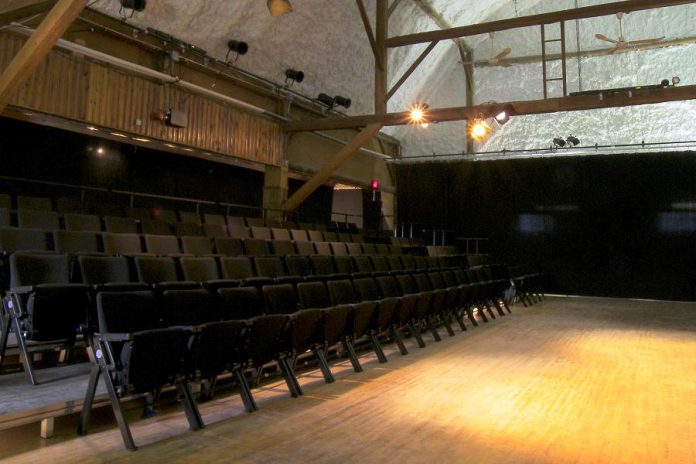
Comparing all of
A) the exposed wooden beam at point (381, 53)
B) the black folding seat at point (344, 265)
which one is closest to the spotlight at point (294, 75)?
the exposed wooden beam at point (381, 53)

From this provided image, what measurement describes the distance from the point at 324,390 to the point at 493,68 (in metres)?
10.4

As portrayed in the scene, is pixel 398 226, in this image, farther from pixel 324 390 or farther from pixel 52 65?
pixel 324 390

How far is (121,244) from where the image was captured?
4113 millimetres

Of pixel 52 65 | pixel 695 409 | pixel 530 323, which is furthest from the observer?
pixel 530 323

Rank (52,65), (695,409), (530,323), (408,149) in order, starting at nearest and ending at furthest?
(695,409) → (52,65) → (530,323) → (408,149)

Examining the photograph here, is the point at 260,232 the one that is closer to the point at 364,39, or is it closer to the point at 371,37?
the point at 371,37

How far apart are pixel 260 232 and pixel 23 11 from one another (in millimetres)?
3254

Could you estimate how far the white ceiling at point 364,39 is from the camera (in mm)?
6859

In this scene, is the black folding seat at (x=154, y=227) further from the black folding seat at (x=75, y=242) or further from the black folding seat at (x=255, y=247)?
the black folding seat at (x=75, y=242)

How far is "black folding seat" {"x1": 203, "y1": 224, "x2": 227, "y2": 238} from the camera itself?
5684mm

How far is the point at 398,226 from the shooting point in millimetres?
12383

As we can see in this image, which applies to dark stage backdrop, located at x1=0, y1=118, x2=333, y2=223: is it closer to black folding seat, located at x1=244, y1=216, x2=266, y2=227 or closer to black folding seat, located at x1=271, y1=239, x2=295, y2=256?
black folding seat, located at x1=244, y1=216, x2=266, y2=227

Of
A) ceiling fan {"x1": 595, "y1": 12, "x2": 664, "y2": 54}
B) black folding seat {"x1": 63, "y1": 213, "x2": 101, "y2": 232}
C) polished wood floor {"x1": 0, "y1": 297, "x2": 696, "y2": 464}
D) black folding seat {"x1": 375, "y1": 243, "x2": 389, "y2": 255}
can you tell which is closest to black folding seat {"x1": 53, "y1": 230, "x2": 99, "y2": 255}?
black folding seat {"x1": 63, "y1": 213, "x2": 101, "y2": 232}

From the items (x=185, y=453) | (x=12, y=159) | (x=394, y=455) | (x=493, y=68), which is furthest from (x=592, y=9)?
(x=12, y=159)
